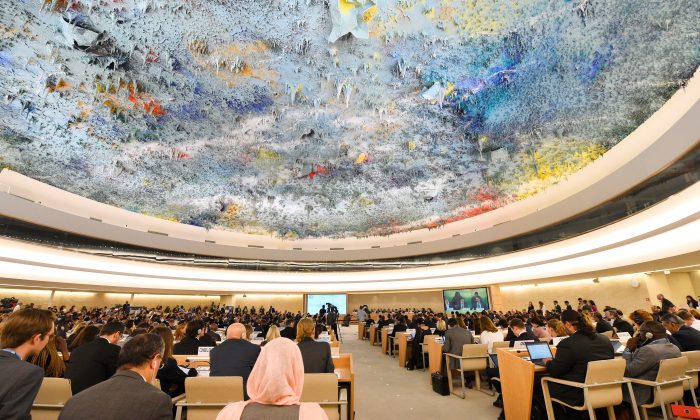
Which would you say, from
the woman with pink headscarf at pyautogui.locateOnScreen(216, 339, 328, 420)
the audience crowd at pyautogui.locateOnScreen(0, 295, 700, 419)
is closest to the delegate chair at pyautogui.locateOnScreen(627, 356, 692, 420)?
the audience crowd at pyautogui.locateOnScreen(0, 295, 700, 419)

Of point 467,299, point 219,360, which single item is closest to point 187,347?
point 219,360

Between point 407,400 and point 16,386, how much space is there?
5.34m

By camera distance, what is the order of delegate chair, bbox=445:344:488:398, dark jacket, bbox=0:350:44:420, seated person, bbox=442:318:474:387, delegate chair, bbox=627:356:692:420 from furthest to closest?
seated person, bbox=442:318:474:387 < delegate chair, bbox=445:344:488:398 < delegate chair, bbox=627:356:692:420 < dark jacket, bbox=0:350:44:420

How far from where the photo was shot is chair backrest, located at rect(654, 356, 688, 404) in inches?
136

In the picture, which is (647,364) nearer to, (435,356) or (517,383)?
(517,383)

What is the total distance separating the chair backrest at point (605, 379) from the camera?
3.33 meters

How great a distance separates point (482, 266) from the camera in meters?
16.0

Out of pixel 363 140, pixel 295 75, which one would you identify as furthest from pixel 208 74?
pixel 363 140

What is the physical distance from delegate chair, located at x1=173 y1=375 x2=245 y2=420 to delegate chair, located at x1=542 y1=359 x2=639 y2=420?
3.36 meters

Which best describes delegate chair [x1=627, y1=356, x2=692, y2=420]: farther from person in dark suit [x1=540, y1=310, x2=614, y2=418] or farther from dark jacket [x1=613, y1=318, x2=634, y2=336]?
dark jacket [x1=613, y1=318, x2=634, y2=336]

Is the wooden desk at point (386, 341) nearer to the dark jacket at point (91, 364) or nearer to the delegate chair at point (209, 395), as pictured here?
the delegate chair at point (209, 395)

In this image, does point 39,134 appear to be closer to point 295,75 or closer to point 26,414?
point 295,75

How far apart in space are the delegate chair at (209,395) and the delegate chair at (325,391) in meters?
0.64

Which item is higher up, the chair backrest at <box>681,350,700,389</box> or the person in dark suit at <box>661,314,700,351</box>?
the person in dark suit at <box>661,314,700,351</box>
